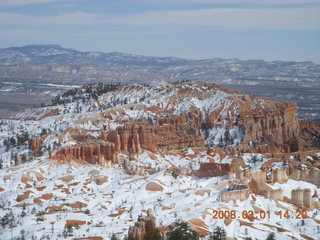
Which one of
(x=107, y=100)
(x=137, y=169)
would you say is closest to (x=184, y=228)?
(x=137, y=169)

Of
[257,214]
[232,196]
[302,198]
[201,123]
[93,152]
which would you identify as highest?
[232,196]

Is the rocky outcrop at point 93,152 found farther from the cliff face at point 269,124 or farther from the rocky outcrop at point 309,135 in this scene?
the rocky outcrop at point 309,135

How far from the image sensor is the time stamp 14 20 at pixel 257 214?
228ft

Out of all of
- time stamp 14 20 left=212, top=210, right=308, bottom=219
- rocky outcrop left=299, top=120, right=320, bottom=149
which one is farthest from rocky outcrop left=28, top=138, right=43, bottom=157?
rocky outcrop left=299, top=120, right=320, bottom=149

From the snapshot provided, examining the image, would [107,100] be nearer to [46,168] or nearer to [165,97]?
[165,97]

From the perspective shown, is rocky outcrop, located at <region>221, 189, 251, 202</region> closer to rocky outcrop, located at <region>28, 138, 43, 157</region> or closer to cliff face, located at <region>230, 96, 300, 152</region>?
rocky outcrop, located at <region>28, 138, 43, 157</region>

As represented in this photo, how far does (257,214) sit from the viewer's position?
241 feet

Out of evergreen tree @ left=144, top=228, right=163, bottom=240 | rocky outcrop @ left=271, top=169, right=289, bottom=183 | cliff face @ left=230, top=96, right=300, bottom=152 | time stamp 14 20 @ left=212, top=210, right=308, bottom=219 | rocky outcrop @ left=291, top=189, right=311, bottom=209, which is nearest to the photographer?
evergreen tree @ left=144, top=228, right=163, bottom=240

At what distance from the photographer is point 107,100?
179625mm

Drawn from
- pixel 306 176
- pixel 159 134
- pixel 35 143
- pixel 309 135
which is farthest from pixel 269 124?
pixel 35 143

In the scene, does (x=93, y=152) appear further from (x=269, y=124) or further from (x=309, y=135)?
(x=309, y=135)

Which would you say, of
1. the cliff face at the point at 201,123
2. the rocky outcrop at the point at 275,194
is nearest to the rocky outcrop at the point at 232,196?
the rocky outcrop at the point at 275,194

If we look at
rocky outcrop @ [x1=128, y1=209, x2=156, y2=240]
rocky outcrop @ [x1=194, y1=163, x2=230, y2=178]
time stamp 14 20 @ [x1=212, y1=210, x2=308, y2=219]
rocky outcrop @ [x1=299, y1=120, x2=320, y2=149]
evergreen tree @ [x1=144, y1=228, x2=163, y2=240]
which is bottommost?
rocky outcrop @ [x1=299, y1=120, x2=320, y2=149]

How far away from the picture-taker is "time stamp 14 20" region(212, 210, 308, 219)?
69.6 meters
